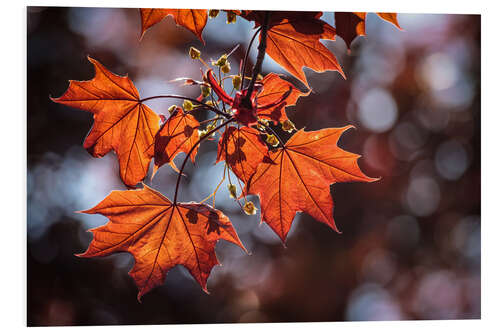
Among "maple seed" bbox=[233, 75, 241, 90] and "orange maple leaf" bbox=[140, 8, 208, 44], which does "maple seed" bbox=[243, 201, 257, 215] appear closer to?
"maple seed" bbox=[233, 75, 241, 90]

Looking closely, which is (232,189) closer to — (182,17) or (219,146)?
(219,146)

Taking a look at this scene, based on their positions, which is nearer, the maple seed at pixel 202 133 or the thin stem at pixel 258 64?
the thin stem at pixel 258 64

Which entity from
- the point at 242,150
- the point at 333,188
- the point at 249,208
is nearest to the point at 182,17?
the point at 242,150

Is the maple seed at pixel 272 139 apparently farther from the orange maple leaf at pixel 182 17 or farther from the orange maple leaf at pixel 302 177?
the orange maple leaf at pixel 182 17

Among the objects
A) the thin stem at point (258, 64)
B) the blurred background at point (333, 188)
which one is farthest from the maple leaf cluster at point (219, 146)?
the blurred background at point (333, 188)

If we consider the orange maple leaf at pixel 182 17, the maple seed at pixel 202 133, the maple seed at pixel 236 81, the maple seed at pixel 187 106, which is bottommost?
the maple seed at pixel 202 133

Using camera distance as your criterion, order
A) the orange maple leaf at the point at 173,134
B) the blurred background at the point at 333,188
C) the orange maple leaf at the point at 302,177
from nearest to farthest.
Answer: the orange maple leaf at the point at 173,134 → the orange maple leaf at the point at 302,177 → the blurred background at the point at 333,188

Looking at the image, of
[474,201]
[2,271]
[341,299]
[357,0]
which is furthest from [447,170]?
[2,271]
